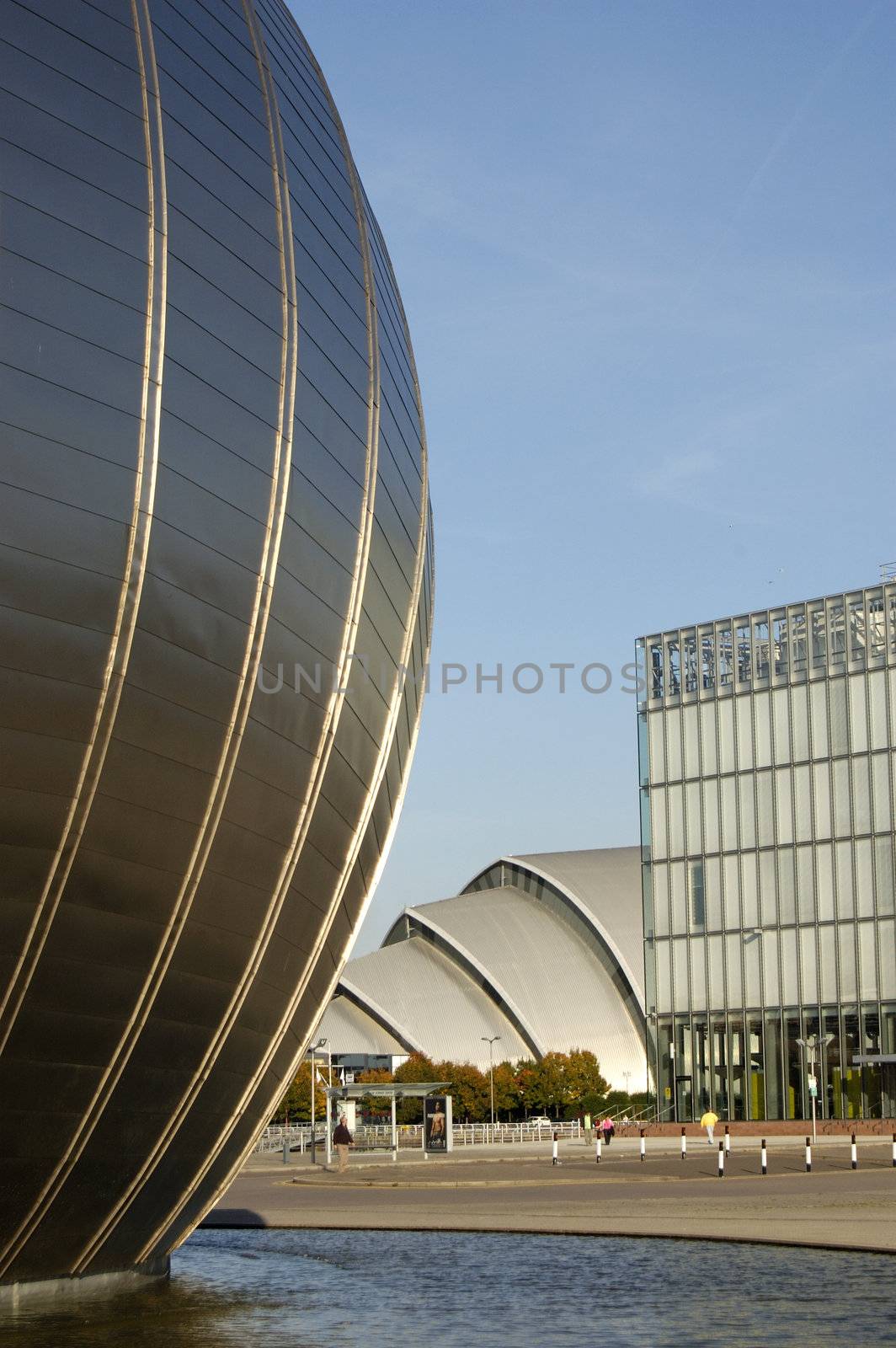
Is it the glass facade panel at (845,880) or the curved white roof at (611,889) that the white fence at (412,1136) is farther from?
the curved white roof at (611,889)

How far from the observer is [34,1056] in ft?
49.5

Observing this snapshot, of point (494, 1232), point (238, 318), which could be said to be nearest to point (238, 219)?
point (238, 318)

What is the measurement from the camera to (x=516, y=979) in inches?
3964

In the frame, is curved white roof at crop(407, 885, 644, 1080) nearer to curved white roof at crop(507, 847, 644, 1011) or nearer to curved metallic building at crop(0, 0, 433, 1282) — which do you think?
curved white roof at crop(507, 847, 644, 1011)

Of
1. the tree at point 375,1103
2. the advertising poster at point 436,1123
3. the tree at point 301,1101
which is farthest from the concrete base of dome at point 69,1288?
the tree at point 375,1103

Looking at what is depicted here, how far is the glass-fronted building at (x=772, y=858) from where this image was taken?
7300 cm

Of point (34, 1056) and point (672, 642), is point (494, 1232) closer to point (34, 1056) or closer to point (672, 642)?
point (34, 1056)

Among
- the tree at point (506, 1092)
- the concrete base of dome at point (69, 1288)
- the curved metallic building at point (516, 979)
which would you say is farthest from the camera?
the curved metallic building at point (516, 979)

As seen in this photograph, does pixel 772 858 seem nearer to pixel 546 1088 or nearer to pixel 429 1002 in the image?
pixel 546 1088

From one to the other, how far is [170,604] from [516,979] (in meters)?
87.8

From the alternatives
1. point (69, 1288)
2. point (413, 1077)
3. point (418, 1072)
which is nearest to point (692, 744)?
point (418, 1072)

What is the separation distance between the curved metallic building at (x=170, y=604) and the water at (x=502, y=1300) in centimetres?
131

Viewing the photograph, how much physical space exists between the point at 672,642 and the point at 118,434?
2681 inches

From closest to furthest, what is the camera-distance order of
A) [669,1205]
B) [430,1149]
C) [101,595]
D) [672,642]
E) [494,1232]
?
1. [101,595]
2. [494,1232]
3. [669,1205]
4. [430,1149]
5. [672,642]
